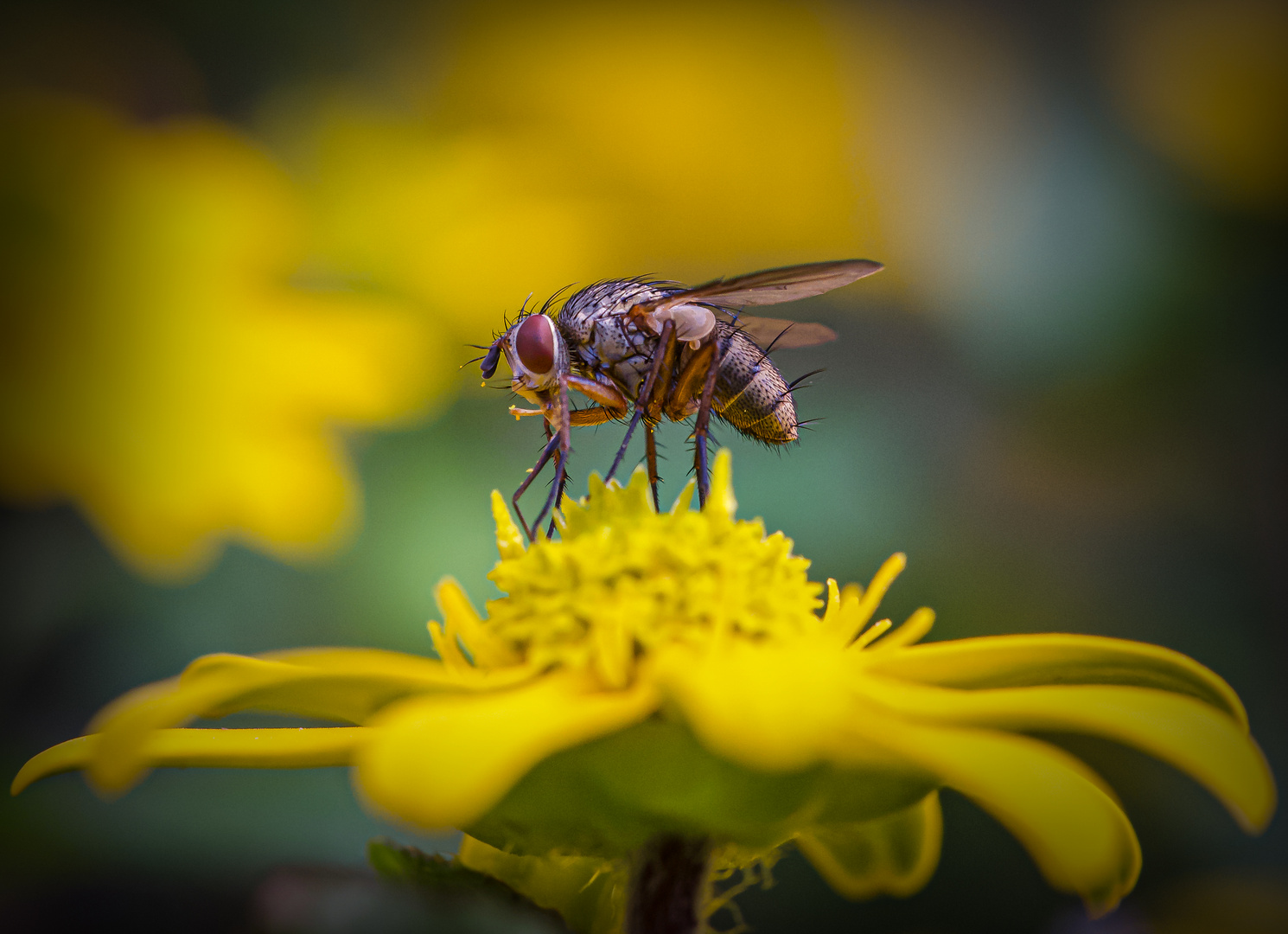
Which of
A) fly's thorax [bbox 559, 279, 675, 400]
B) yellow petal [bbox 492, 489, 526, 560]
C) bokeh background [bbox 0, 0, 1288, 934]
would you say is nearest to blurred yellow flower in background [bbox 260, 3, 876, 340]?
bokeh background [bbox 0, 0, 1288, 934]

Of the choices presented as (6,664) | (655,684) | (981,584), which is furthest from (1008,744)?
(6,664)

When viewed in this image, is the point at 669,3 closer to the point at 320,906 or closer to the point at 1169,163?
the point at 1169,163

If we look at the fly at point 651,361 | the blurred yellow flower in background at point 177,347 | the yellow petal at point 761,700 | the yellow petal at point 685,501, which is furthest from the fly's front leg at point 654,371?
the blurred yellow flower in background at point 177,347

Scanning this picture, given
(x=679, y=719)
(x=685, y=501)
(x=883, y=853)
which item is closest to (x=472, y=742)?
(x=679, y=719)

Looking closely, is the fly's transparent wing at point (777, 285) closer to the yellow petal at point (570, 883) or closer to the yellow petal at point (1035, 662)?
the yellow petal at point (1035, 662)

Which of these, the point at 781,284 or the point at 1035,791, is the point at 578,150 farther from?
the point at 1035,791
